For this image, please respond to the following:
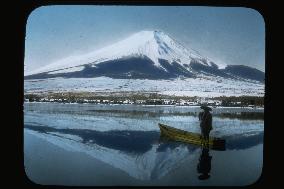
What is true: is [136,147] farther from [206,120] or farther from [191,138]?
[206,120]

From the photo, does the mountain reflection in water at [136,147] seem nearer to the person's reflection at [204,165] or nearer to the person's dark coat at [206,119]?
the person's reflection at [204,165]

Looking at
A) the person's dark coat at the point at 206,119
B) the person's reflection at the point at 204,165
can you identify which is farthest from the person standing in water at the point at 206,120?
the person's reflection at the point at 204,165

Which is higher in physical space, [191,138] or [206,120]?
[206,120]

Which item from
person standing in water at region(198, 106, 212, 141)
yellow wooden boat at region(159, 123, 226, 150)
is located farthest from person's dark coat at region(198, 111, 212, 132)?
yellow wooden boat at region(159, 123, 226, 150)

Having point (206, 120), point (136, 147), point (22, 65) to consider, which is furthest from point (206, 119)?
point (22, 65)

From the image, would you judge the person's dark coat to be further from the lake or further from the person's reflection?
the person's reflection

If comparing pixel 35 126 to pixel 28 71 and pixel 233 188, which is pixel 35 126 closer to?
pixel 28 71
